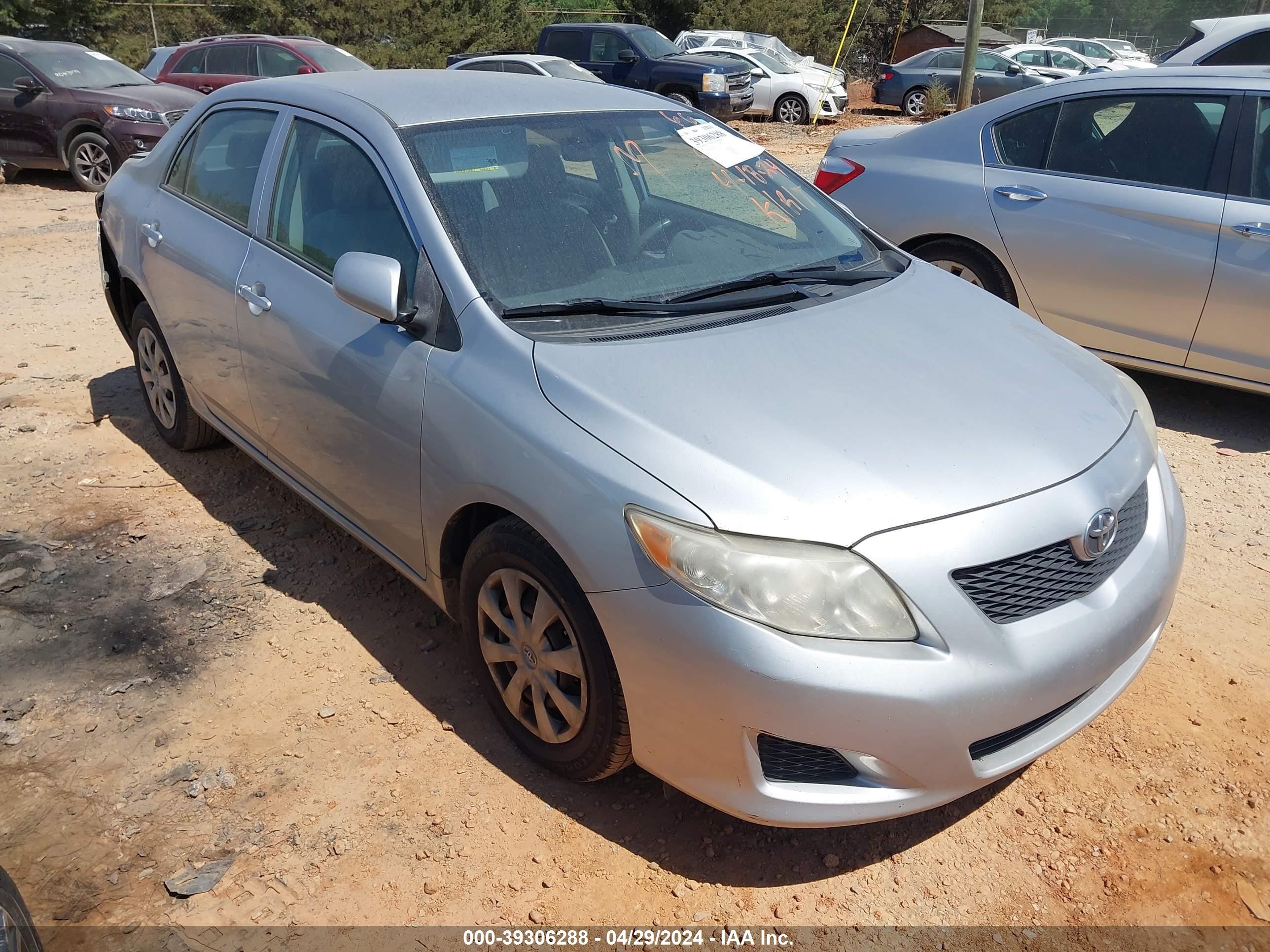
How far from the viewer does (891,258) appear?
12.0ft

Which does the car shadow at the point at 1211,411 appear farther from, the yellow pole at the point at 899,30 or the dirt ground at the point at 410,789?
the yellow pole at the point at 899,30

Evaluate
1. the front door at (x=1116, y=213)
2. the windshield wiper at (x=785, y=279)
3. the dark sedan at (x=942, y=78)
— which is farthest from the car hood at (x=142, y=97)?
the dark sedan at (x=942, y=78)

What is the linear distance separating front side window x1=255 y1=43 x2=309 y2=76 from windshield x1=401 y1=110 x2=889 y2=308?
1311 centimetres

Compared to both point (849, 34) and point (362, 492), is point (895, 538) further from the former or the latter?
point (849, 34)

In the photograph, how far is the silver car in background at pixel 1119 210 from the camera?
15.7ft

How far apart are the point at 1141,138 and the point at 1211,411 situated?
4.78 feet

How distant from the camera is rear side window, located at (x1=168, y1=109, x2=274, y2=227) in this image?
3797 millimetres

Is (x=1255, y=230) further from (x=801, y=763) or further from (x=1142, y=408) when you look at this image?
(x=801, y=763)

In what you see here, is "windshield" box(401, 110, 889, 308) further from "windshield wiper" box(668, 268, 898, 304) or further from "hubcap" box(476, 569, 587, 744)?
"hubcap" box(476, 569, 587, 744)

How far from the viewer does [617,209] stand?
326 cm

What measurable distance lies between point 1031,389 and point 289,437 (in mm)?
2449

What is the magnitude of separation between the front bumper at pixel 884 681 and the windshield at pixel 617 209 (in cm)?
111

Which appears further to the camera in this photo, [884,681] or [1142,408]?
[1142,408]

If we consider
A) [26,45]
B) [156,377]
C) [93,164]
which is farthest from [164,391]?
[26,45]
